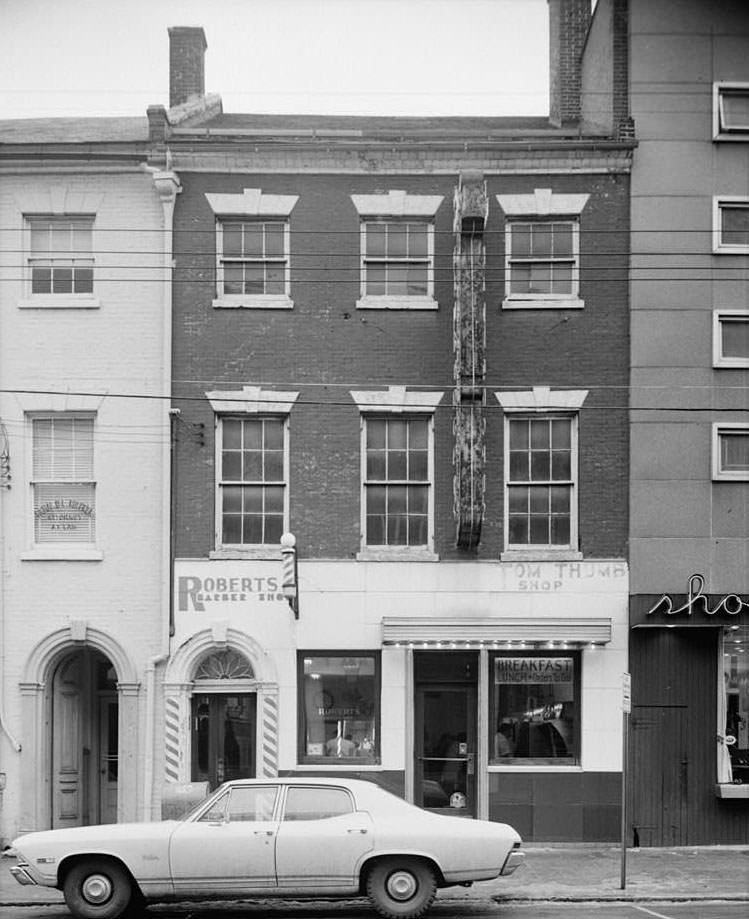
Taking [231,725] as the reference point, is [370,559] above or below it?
above

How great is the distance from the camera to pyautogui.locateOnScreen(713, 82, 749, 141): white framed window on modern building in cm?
1930

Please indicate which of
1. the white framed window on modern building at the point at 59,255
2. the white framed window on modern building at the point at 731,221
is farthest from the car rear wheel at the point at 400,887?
the white framed window on modern building at the point at 731,221

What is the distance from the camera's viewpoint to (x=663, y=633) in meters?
19.0

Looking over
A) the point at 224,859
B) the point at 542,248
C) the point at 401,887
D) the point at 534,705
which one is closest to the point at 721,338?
the point at 542,248

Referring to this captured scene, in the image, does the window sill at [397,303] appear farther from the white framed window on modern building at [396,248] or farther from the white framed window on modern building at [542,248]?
the white framed window on modern building at [542,248]

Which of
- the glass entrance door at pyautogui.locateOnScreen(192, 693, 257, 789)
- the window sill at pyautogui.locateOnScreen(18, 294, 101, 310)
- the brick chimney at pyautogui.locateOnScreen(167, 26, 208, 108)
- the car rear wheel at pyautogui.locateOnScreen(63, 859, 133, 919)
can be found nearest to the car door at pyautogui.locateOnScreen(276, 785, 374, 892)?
the car rear wheel at pyautogui.locateOnScreen(63, 859, 133, 919)

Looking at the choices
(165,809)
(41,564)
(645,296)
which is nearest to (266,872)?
(165,809)

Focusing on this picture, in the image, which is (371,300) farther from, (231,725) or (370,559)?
(231,725)

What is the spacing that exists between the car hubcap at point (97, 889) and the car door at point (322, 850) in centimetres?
183

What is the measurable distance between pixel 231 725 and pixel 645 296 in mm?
8847

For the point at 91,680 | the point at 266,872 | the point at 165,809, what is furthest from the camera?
the point at 91,680

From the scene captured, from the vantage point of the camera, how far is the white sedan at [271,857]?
A: 528 inches

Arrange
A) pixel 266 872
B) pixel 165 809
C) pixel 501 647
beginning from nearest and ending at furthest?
pixel 266 872 → pixel 165 809 → pixel 501 647

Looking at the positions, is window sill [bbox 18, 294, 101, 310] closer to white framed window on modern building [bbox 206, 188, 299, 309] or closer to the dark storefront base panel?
white framed window on modern building [bbox 206, 188, 299, 309]
